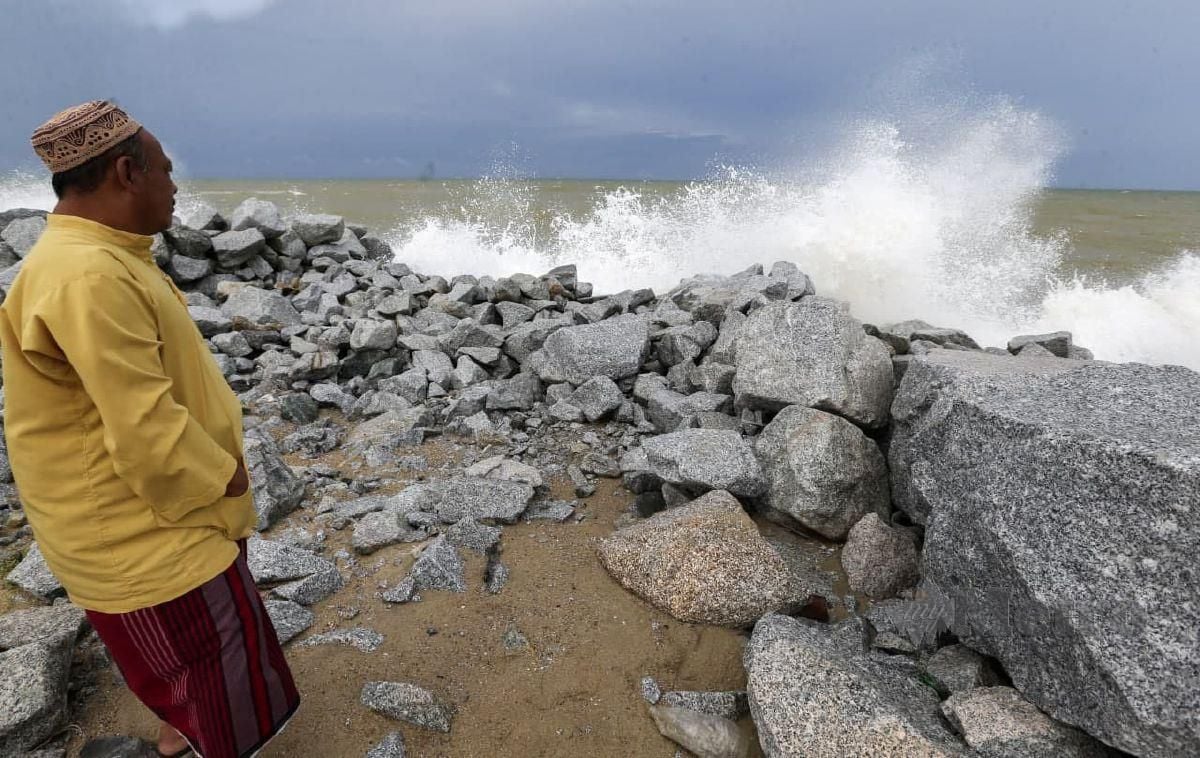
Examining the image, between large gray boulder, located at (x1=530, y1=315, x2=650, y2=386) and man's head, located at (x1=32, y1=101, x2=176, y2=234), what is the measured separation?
3987mm

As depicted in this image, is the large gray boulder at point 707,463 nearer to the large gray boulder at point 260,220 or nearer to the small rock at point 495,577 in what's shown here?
the small rock at point 495,577

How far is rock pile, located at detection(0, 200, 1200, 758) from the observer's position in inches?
83.4

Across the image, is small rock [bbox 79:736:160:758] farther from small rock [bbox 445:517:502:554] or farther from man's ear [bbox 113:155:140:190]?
man's ear [bbox 113:155:140:190]

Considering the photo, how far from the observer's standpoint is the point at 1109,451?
2170 mm

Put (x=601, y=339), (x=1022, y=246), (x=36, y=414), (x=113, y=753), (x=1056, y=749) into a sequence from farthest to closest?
(x=1022, y=246)
(x=601, y=339)
(x=113, y=753)
(x=1056, y=749)
(x=36, y=414)

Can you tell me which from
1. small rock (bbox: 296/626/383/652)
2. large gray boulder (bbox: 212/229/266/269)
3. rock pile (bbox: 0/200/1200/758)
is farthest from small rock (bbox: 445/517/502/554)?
large gray boulder (bbox: 212/229/266/269)

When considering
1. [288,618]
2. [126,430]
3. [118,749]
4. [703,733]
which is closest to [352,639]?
[288,618]

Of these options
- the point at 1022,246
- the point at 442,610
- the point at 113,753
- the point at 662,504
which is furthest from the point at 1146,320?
the point at 113,753

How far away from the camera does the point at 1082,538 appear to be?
2.17 meters

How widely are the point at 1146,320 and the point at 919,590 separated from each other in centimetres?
1010

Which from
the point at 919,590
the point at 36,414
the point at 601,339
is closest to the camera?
the point at 36,414

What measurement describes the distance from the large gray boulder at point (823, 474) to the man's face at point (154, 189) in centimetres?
318

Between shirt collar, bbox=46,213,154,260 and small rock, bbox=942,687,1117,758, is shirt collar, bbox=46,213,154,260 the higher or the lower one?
the higher one

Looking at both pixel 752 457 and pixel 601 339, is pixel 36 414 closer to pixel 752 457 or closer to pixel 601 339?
pixel 752 457
